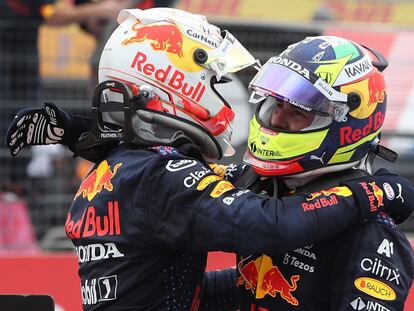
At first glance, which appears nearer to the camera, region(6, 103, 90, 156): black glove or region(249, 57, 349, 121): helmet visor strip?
region(249, 57, 349, 121): helmet visor strip

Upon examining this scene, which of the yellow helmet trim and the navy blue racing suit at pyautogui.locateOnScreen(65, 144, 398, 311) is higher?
the yellow helmet trim

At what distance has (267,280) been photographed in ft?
8.89

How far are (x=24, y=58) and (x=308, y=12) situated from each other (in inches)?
85.9

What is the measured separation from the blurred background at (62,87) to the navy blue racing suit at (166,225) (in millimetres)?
3434

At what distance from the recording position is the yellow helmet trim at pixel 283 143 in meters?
2.69

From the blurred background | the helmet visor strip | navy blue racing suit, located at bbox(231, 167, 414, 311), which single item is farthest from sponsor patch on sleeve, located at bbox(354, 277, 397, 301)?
the blurred background

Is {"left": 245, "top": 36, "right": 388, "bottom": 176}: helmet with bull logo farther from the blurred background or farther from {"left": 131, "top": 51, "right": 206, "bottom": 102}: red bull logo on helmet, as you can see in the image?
the blurred background

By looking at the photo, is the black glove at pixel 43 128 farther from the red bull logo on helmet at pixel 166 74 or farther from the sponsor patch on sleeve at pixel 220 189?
the sponsor patch on sleeve at pixel 220 189

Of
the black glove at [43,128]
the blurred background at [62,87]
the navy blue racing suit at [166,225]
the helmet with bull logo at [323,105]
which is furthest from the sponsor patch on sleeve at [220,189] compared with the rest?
the blurred background at [62,87]

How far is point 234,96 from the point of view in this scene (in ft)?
20.2

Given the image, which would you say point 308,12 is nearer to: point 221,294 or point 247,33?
point 247,33

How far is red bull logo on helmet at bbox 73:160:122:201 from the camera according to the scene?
2771 millimetres

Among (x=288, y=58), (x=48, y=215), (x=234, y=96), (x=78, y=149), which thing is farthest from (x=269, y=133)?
(x=48, y=215)

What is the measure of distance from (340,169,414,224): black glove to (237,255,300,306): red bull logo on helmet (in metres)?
0.29
